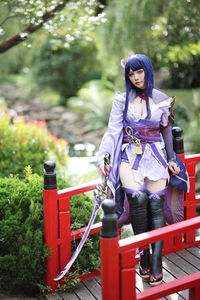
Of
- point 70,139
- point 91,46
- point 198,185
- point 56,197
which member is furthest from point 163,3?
point 91,46

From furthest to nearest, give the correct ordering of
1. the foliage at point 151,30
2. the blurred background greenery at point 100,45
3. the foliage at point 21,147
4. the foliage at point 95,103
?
the foliage at point 95,103, the foliage at point 151,30, the blurred background greenery at point 100,45, the foliage at point 21,147

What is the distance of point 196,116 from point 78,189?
262 inches

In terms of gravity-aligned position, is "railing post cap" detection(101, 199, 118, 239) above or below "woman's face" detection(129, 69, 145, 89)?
below

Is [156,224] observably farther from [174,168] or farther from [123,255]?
[123,255]

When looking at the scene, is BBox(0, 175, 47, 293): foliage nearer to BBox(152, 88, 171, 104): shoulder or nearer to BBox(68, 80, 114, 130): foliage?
BBox(152, 88, 171, 104): shoulder

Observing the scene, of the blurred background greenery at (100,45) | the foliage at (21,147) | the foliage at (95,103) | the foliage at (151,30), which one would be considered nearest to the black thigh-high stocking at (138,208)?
the foliage at (21,147)

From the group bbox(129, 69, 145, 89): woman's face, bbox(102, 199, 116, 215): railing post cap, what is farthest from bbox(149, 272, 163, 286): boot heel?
bbox(129, 69, 145, 89): woman's face

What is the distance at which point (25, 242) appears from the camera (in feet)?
9.56

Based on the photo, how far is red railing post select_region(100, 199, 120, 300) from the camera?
2.06 m

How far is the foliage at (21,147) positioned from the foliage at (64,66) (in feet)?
29.0

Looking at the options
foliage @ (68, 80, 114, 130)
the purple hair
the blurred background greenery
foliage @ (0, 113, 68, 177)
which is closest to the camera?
the purple hair

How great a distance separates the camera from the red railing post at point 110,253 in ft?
6.75

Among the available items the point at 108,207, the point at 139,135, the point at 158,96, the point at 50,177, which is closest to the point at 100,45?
the point at 158,96

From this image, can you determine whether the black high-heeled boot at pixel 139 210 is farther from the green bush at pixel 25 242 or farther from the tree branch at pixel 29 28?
the tree branch at pixel 29 28
